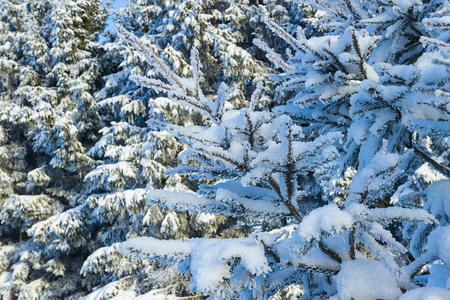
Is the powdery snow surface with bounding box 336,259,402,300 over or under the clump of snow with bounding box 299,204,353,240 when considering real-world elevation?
under

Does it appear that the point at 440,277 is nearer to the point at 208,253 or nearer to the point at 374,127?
the point at 374,127

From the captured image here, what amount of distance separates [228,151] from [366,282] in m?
0.55

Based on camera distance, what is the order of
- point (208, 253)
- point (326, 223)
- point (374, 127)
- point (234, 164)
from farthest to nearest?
point (374, 127)
point (234, 164)
point (208, 253)
point (326, 223)

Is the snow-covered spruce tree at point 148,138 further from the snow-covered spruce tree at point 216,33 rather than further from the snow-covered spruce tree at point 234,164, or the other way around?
the snow-covered spruce tree at point 234,164

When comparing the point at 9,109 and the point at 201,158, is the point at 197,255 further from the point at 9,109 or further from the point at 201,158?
the point at 9,109

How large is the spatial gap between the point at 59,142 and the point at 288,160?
11.1 metres

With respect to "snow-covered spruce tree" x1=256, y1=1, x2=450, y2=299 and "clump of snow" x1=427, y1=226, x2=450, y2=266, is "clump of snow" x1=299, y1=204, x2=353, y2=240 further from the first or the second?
"clump of snow" x1=427, y1=226, x2=450, y2=266

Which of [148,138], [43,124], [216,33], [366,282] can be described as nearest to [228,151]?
[366,282]

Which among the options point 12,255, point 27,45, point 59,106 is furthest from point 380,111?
point 27,45

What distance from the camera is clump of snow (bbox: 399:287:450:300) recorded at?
2.53 ft

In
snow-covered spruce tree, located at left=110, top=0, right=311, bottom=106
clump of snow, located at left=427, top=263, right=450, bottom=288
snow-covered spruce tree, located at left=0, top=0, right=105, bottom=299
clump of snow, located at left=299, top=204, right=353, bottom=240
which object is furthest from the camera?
snow-covered spruce tree, located at left=0, top=0, right=105, bottom=299

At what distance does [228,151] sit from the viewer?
1020 mm

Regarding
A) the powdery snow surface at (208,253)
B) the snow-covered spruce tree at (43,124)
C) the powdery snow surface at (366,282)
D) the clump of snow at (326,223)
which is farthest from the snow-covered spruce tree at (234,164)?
the snow-covered spruce tree at (43,124)

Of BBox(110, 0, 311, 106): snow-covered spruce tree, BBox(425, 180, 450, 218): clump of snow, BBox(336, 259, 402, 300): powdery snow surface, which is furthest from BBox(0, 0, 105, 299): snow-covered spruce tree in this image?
BBox(336, 259, 402, 300): powdery snow surface
